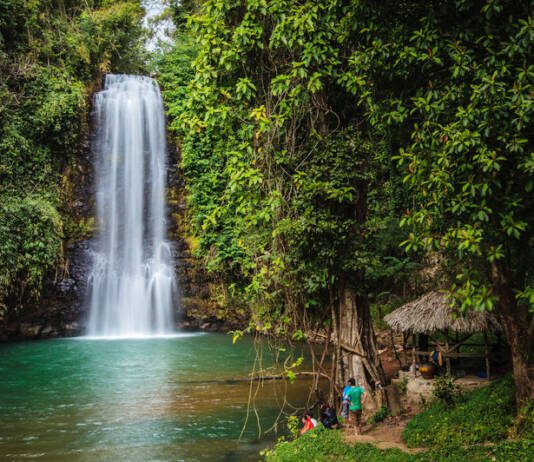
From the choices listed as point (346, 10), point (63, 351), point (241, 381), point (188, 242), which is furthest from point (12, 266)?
point (346, 10)

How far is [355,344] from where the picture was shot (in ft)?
33.3

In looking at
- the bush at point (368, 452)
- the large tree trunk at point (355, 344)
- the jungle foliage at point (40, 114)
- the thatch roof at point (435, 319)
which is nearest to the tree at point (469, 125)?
the bush at point (368, 452)

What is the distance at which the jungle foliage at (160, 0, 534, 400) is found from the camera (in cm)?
623

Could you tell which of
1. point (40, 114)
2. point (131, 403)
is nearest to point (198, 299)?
point (40, 114)

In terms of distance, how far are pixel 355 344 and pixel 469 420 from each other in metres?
2.60

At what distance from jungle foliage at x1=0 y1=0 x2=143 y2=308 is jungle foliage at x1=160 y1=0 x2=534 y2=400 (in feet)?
41.9

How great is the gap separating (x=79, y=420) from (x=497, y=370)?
27.0ft

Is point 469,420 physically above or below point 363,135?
below

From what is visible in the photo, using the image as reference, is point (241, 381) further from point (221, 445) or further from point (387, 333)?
point (387, 333)

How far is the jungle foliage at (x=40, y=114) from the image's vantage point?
20.2m

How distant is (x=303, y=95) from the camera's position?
9.37 metres

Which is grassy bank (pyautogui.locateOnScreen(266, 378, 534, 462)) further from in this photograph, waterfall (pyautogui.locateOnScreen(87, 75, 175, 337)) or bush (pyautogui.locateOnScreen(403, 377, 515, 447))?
waterfall (pyautogui.locateOnScreen(87, 75, 175, 337))

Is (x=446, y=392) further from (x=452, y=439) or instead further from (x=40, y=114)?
(x=40, y=114)

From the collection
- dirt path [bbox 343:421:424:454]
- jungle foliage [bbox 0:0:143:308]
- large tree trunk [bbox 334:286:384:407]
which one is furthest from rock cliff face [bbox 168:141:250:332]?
dirt path [bbox 343:421:424:454]
